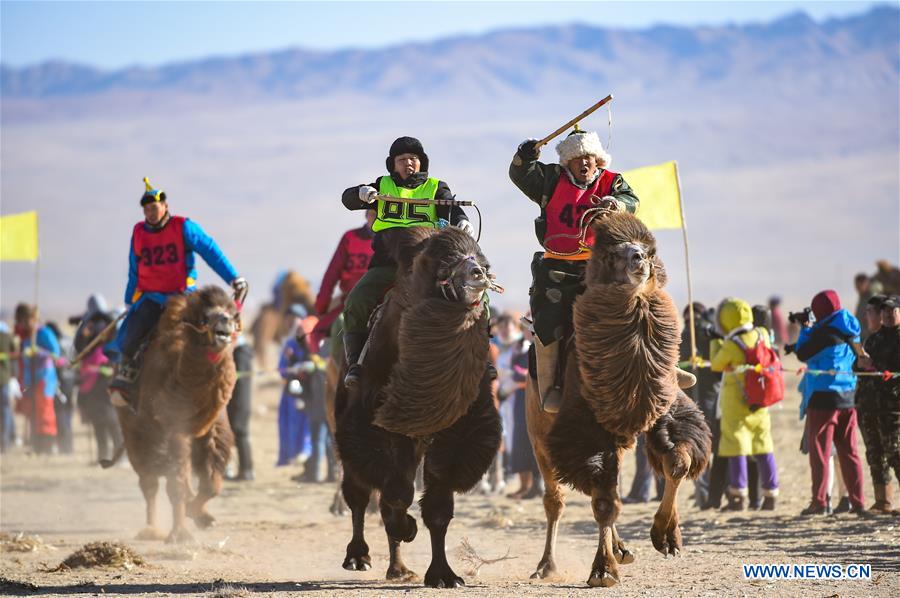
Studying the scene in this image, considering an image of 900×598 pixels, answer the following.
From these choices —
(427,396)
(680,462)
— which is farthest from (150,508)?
(680,462)

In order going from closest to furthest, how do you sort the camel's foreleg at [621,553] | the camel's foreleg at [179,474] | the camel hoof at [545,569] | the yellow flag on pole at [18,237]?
the camel's foreleg at [621,553], the camel hoof at [545,569], the camel's foreleg at [179,474], the yellow flag on pole at [18,237]

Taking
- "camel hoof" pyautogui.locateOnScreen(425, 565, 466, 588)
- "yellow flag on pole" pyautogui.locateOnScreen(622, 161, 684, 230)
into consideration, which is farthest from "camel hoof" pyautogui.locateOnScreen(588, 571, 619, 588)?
"yellow flag on pole" pyautogui.locateOnScreen(622, 161, 684, 230)

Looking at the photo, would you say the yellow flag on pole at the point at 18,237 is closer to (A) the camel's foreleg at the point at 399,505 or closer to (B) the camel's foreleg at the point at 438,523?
(A) the camel's foreleg at the point at 399,505

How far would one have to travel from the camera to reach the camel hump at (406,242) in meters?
9.58

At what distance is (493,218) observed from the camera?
11669cm

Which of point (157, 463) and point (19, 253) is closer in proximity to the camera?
point (157, 463)

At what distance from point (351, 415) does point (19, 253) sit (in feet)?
34.5

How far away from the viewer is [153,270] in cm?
1285

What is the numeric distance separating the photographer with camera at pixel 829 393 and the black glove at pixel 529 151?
14.4ft

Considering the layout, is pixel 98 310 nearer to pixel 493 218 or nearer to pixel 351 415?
pixel 351 415

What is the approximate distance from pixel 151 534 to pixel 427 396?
5.02 m

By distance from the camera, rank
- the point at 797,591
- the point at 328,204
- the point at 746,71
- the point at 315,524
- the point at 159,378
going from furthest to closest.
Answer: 1. the point at 746,71
2. the point at 328,204
3. the point at 315,524
4. the point at 159,378
5. the point at 797,591

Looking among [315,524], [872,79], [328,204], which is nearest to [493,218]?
[328,204]


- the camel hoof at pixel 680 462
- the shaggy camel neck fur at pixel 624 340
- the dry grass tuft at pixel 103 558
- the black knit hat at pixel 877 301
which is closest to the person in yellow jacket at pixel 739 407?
the black knit hat at pixel 877 301
